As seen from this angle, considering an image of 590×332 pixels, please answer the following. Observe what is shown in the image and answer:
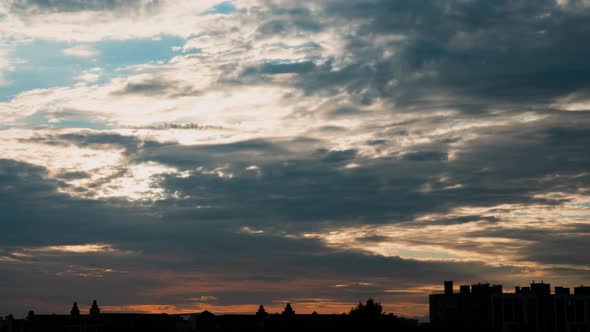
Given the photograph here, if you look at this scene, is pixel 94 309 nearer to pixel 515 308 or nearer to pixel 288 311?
pixel 288 311

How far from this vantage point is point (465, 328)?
145000mm

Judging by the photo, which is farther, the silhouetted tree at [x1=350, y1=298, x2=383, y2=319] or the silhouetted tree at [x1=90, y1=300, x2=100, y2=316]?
the silhouetted tree at [x1=90, y1=300, x2=100, y2=316]

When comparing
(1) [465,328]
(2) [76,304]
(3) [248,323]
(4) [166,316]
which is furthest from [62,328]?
(1) [465,328]

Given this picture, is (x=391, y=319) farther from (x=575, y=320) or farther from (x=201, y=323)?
(x=201, y=323)

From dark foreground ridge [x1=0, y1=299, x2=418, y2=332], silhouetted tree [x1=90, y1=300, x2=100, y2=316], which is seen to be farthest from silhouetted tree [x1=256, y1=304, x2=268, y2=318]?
silhouetted tree [x1=90, y1=300, x2=100, y2=316]

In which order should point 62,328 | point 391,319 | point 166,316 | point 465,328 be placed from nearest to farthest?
point 391,319 → point 465,328 → point 62,328 → point 166,316

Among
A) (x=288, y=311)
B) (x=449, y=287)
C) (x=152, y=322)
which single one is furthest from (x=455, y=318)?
(x=152, y=322)

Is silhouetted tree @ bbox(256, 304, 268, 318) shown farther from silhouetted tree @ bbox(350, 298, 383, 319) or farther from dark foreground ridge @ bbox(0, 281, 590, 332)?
silhouetted tree @ bbox(350, 298, 383, 319)

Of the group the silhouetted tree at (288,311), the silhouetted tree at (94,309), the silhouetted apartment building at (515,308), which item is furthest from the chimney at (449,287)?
the silhouetted tree at (94,309)

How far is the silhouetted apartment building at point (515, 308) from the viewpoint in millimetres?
157000

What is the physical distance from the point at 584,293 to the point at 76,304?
108237 mm

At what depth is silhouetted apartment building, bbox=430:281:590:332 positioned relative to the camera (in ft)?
515

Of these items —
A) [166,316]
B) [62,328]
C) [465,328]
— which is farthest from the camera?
[166,316]

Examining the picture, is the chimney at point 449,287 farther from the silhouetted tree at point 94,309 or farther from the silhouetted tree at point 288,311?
A: the silhouetted tree at point 94,309
